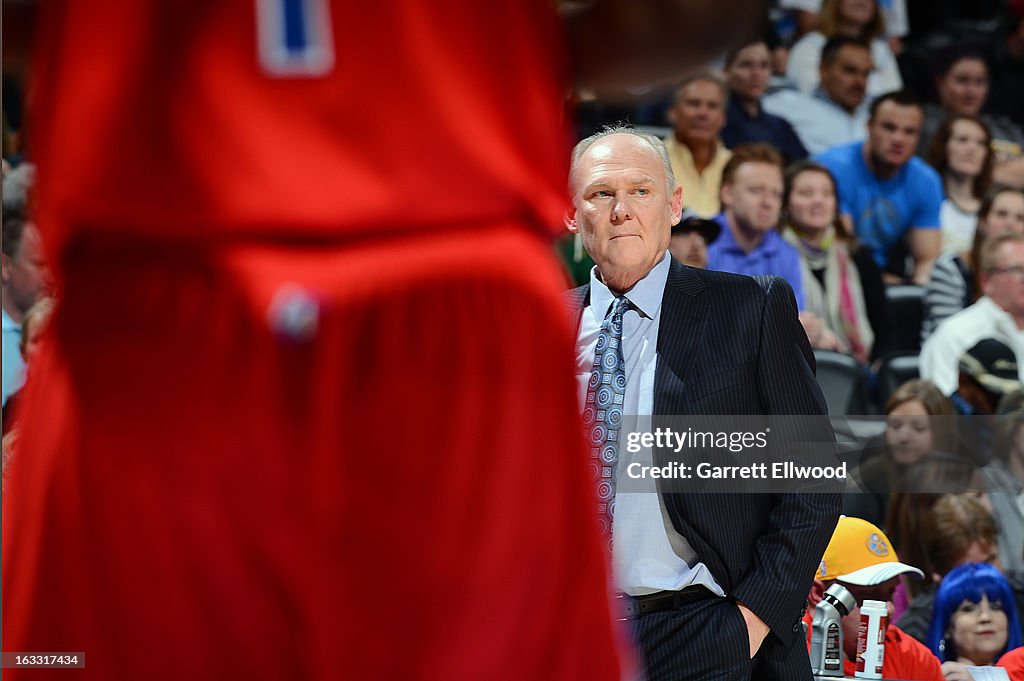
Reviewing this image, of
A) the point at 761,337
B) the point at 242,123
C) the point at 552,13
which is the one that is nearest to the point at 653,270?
the point at 761,337

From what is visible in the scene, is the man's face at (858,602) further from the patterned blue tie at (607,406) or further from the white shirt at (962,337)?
→ the white shirt at (962,337)

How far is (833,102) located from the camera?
209 inches

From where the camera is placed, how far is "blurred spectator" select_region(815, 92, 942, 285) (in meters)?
4.88

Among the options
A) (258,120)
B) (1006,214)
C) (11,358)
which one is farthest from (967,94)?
(258,120)

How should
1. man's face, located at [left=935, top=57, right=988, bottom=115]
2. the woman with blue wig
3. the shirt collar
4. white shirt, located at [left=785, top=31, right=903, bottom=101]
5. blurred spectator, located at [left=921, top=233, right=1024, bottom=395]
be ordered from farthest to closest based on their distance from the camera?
man's face, located at [left=935, top=57, right=988, bottom=115], white shirt, located at [left=785, top=31, right=903, bottom=101], blurred spectator, located at [left=921, top=233, right=1024, bottom=395], the woman with blue wig, the shirt collar

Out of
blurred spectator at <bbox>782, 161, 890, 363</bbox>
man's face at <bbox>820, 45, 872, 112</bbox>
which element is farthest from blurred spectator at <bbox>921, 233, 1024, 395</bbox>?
man's face at <bbox>820, 45, 872, 112</bbox>

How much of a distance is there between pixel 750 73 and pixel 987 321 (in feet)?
4.29

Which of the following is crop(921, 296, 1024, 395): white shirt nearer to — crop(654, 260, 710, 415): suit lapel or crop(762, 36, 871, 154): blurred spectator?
crop(762, 36, 871, 154): blurred spectator

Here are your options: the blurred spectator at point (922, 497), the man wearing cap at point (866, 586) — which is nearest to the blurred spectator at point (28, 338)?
the man wearing cap at point (866, 586)

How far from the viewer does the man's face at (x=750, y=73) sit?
4949 millimetres

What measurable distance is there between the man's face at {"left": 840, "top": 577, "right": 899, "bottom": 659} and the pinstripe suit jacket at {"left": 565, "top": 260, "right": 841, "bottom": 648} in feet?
1.55

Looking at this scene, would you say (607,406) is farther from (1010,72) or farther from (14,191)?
(1010,72)

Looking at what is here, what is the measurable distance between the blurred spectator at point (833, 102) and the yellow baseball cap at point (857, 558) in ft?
7.12

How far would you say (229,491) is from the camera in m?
1.07
